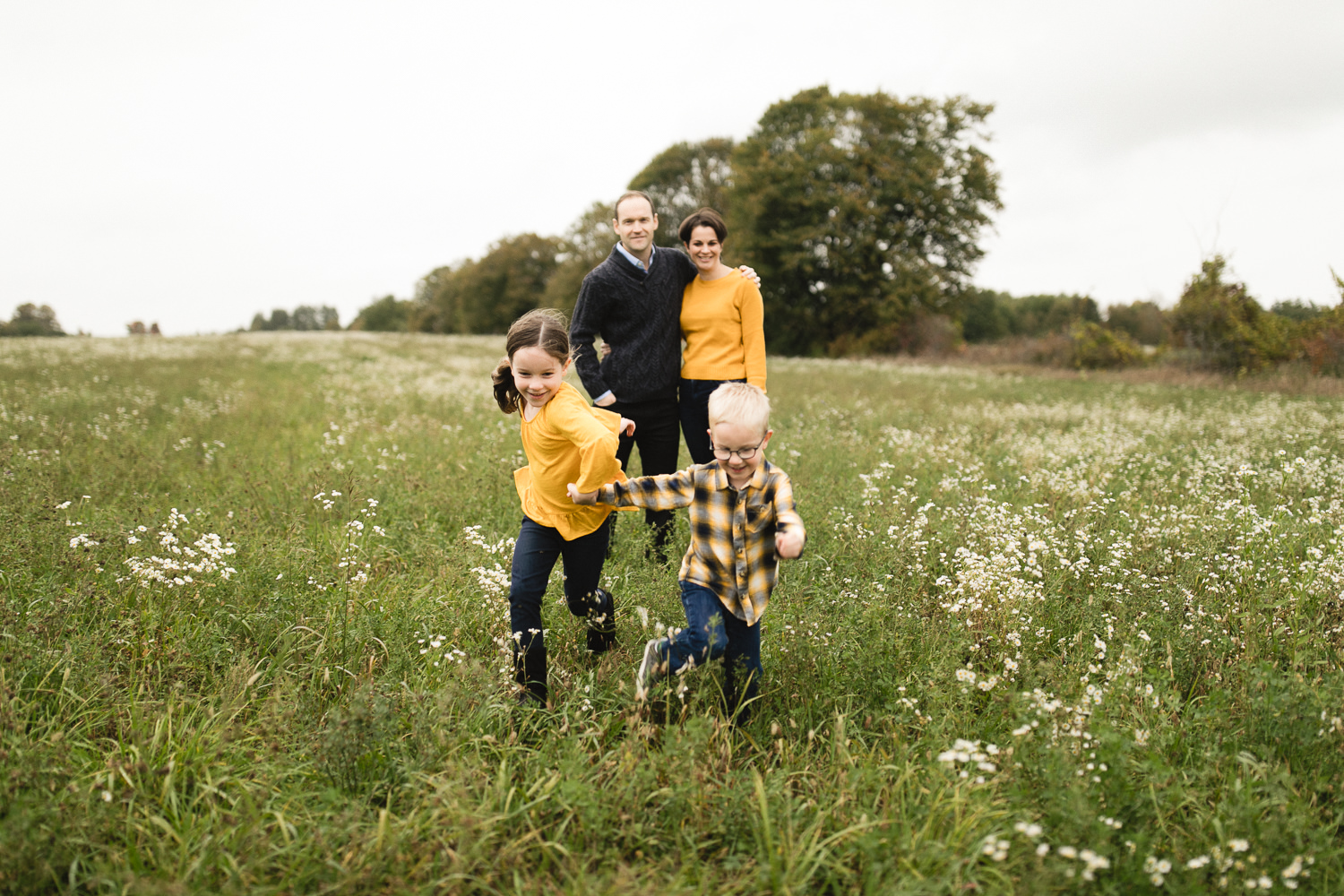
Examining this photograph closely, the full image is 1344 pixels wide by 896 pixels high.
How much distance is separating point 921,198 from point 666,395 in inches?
1353

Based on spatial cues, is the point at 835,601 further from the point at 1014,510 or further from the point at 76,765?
the point at 76,765

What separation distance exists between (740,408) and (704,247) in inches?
81.1

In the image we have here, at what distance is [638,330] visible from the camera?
455cm

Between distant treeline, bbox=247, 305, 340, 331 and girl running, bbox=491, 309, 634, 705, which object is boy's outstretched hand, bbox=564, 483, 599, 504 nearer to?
girl running, bbox=491, 309, 634, 705

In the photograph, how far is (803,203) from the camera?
116 ft

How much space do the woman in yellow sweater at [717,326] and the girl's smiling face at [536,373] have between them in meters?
1.47

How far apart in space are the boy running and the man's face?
1846 mm

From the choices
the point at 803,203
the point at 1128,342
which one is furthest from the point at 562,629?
the point at 803,203

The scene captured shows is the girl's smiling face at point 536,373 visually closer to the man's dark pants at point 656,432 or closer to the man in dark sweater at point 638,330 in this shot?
the man in dark sweater at point 638,330

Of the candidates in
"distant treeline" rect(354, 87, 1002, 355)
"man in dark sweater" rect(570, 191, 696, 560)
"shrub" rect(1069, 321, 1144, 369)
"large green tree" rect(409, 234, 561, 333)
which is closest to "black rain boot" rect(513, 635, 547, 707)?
"man in dark sweater" rect(570, 191, 696, 560)

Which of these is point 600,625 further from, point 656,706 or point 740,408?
point 740,408

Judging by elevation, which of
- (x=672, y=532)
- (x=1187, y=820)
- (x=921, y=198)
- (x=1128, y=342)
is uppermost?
(x=921, y=198)

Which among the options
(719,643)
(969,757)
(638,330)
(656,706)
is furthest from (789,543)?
(638,330)

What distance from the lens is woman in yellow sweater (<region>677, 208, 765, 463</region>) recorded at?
14.9ft
